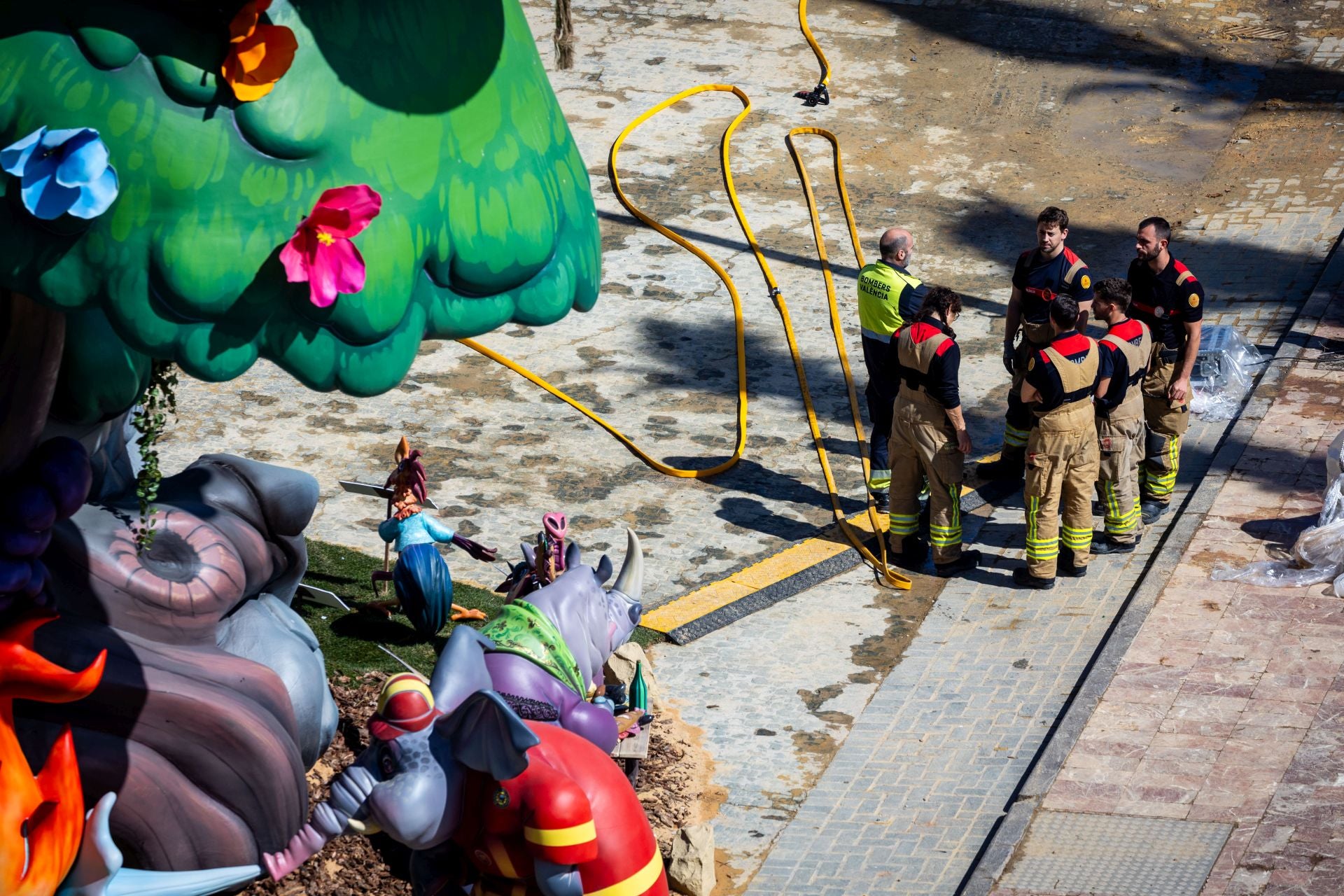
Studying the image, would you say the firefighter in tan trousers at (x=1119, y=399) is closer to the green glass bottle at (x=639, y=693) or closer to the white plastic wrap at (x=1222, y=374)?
the white plastic wrap at (x=1222, y=374)

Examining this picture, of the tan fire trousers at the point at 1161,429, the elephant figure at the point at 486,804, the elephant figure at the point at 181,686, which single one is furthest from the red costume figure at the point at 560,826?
the tan fire trousers at the point at 1161,429

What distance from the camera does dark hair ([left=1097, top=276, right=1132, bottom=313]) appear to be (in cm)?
955

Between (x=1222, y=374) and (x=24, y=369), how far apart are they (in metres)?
8.96

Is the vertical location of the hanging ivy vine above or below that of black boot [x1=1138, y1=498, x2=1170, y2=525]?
above

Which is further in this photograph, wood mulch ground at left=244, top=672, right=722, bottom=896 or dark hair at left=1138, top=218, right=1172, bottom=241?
dark hair at left=1138, top=218, right=1172, bottom=241

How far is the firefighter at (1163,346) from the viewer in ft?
33.0

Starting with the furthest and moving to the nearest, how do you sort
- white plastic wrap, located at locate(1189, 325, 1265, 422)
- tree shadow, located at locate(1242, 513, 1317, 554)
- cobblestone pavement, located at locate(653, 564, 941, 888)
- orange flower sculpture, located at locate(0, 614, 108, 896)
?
white plastic wrap, located at locate(1189, 325, 1265, 422)
tree shadow, located at locate(1242, 513, 1317, 554)
cobblestone pavement, located at locate(653, 564, 941, 888)
orange flower sculpture, located at locate(0, 614, 108, 896)

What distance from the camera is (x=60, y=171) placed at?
4141 millimetres

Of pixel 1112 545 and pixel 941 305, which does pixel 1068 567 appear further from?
pixel 941 305

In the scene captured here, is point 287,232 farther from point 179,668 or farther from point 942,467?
point 942,467

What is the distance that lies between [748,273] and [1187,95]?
599cm

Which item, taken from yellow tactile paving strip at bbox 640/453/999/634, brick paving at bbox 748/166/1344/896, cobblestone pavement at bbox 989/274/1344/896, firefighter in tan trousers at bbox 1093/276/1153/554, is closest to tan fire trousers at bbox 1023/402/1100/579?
firefighter in tan trousers at bbox 1093/276/1153/554

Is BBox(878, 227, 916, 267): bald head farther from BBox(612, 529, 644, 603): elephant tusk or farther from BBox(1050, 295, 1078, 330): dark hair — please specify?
BBox(612, 529, 644, 603): elephant tusk

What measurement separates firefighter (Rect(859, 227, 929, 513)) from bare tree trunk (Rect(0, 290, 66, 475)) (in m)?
5.69
